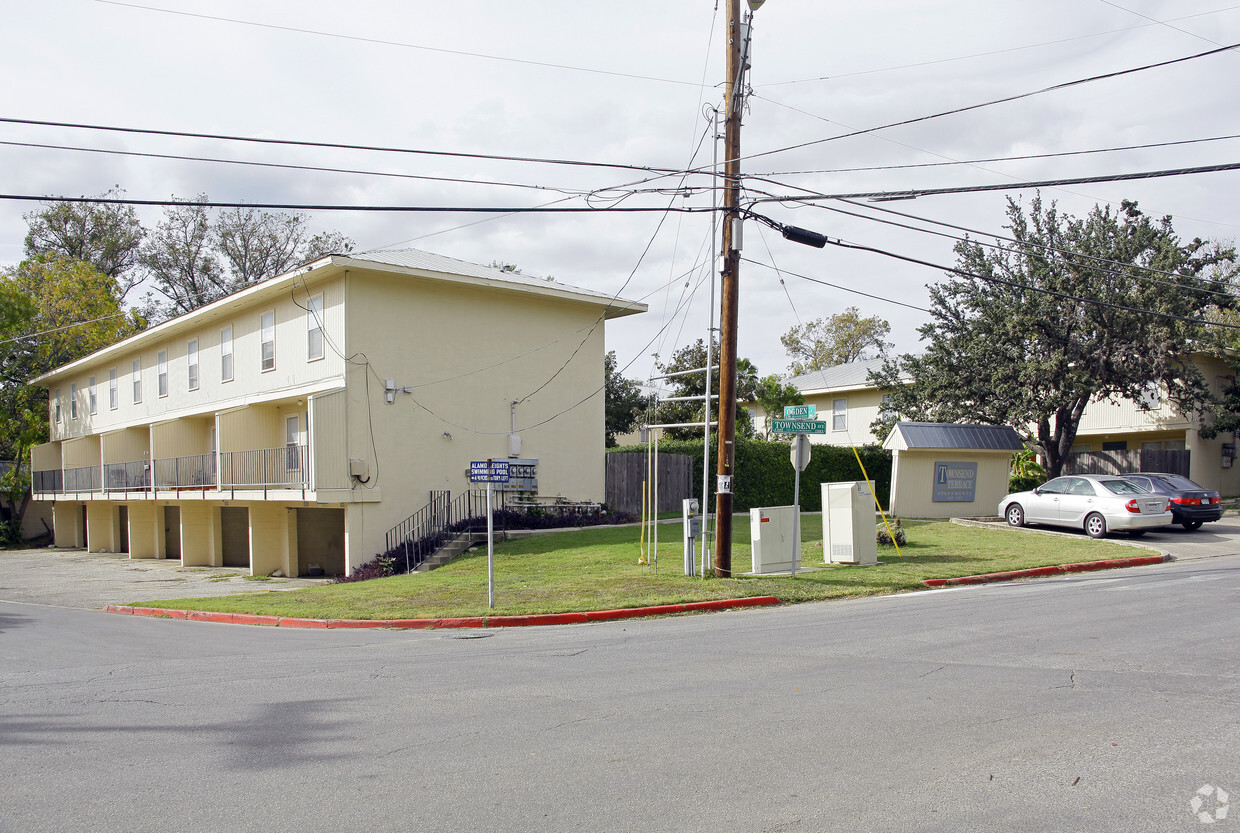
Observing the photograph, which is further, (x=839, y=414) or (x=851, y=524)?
(x=839, y=414)

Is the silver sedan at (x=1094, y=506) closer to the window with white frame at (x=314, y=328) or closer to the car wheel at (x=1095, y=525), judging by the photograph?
the car wheel at (x=1095, y=525)

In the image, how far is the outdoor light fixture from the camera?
15172mm

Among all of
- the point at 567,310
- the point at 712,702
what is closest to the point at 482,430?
the point at 567,310

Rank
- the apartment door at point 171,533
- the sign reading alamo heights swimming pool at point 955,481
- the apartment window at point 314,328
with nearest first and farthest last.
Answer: the apartment window at point 314,328 < the sign reading alamo heights swimming pool at point 955,481 < the apartment door at point 171,533

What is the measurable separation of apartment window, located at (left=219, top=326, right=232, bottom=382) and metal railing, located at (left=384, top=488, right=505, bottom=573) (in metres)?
8.93

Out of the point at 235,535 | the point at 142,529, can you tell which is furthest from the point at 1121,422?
the point at 142,529

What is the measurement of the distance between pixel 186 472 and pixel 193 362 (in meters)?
4.49

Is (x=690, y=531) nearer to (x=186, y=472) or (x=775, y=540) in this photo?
(x=775, y=540)

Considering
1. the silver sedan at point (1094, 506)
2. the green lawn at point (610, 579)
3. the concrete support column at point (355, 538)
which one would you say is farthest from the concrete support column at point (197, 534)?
the silver sedan at point (1094, 506)

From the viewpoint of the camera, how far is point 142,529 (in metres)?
33.7

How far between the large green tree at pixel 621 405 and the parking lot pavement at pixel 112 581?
1982 centimetres

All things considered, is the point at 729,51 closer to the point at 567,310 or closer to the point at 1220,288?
the point at 567,310

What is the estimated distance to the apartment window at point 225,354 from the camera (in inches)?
1092

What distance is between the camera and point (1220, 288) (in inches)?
1185
